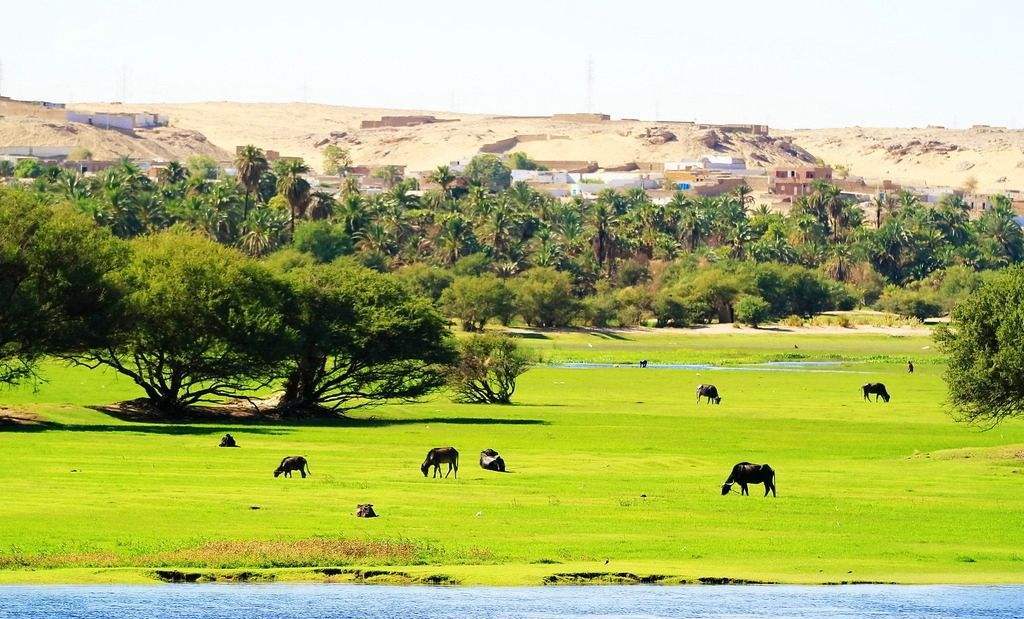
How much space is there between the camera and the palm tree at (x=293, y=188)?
7554 inches

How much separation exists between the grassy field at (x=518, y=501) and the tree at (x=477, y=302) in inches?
3091

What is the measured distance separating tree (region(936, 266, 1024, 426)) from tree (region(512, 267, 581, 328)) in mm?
98919

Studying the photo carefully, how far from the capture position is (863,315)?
619 feet

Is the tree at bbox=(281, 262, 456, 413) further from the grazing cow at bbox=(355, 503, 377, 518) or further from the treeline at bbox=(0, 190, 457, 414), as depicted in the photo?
the grazing cow at bbox=(355, 503, 377, 518)

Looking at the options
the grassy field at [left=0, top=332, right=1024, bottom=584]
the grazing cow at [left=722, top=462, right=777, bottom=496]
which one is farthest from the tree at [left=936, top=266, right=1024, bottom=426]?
the grazing cow at [left=722, top=462, right=777, bottom=496]

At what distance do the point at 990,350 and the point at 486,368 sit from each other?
31.4 metres

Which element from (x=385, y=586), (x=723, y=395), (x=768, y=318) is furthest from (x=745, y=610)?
(x=768, y=318)

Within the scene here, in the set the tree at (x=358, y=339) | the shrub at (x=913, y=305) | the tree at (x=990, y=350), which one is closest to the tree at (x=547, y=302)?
the shrub at (x=913, y=305)

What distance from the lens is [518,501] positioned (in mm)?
45406

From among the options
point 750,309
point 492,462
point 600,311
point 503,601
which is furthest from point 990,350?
point 750,309

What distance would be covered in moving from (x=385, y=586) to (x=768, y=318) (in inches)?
5860

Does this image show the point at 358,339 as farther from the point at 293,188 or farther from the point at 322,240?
the point at 293,188

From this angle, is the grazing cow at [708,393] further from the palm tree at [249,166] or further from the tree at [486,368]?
the palm tree at [249,166]

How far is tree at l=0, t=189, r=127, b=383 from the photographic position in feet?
227
